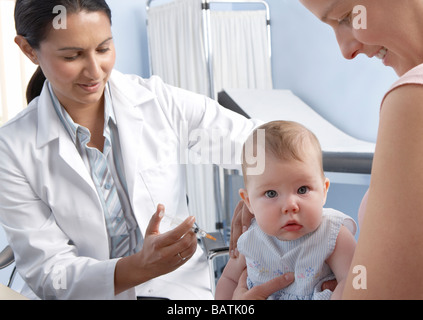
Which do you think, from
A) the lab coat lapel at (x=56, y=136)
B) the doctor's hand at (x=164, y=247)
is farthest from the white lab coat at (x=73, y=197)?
the doctor's hand at (x=164, y=247)

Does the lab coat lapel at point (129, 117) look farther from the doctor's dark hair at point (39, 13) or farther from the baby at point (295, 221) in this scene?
the baby at point (295, 221)

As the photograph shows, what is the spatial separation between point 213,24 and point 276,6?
447 mm

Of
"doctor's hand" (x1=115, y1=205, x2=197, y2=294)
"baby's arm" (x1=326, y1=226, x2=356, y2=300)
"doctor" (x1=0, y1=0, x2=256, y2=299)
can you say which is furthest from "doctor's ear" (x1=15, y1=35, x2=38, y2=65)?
"baby's arm" (x1=326, y1=226, x2=356, y2=300)

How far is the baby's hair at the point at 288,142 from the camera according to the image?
741mm

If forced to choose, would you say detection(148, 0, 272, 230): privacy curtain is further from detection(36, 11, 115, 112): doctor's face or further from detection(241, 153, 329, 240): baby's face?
detection(241, 153, 329, 240): baby's face

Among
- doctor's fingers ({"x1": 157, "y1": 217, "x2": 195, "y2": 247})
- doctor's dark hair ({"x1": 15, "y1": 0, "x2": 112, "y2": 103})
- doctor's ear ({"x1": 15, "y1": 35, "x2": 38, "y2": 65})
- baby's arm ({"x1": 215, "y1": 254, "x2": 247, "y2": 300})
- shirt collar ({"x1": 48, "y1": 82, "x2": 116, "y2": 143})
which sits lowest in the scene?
baby's arm ({"x1": 215, "y1": 254, "x2": 247, "y2": 300})

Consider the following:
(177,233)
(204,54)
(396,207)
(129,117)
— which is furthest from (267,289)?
(204,54)

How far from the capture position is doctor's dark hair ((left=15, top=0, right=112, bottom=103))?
98 centimetres

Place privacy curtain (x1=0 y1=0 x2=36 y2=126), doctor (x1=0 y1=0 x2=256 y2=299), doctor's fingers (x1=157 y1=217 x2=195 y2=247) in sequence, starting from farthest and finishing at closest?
privacy curtain (x1=0 y1=0 x2=36 y2=126), doctor (x1=0 y1=0 x2=256 y2=299), doctor's fingers (x1=157 y1=217 x2=195 y2=247)

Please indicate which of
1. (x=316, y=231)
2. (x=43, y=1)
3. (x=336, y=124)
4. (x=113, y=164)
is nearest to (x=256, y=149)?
(x=316, y=231)

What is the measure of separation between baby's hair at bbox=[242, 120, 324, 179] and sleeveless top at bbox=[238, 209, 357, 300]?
4.4 inches

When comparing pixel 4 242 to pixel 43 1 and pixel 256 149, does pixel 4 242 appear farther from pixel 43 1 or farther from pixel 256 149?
pixel 256 149

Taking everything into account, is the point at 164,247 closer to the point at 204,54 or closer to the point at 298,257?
the point at 298,257

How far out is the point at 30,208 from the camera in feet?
3.36
